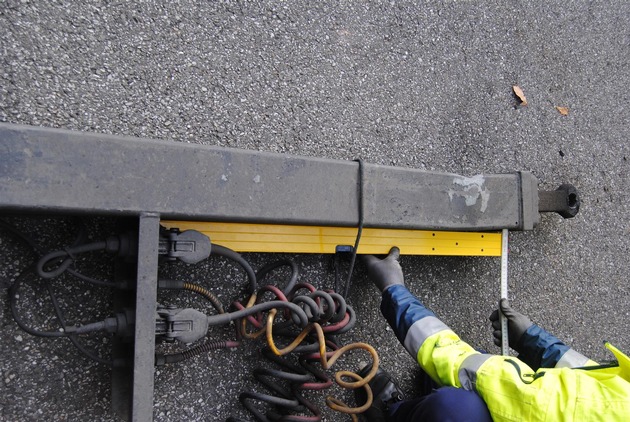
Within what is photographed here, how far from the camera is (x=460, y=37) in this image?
8.23 ft

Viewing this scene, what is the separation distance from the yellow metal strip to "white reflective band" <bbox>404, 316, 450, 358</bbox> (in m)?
0.32

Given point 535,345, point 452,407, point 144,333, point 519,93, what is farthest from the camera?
point 519,93

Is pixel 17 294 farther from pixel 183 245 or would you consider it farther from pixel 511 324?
pixel 511 324

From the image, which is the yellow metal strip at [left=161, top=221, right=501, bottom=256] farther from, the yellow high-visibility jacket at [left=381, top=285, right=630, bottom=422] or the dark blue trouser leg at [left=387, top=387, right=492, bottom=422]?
the dark blue trouser leg at [left=387, top=387, right=492, bottom=422]

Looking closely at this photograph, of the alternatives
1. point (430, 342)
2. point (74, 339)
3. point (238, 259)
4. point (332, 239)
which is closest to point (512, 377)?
point (430, 342)

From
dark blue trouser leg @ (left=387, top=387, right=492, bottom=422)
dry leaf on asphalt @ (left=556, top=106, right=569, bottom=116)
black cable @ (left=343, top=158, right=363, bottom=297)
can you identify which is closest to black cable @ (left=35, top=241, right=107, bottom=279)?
black cable @ (left=343, top=158, right=363, bottom=297)

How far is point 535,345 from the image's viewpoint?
217 cm

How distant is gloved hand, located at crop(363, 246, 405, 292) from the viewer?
6.56ft

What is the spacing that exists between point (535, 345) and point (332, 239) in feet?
3.03

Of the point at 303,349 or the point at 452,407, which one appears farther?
the point at 303,349

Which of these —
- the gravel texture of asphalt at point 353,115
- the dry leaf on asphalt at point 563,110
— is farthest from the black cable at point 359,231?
Answer: the dry leaf on asphalt at point 563,110

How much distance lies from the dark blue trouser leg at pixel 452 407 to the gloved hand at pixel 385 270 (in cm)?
41

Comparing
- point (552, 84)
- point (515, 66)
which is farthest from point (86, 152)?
point (552, 84)

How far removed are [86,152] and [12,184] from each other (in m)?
0.19
